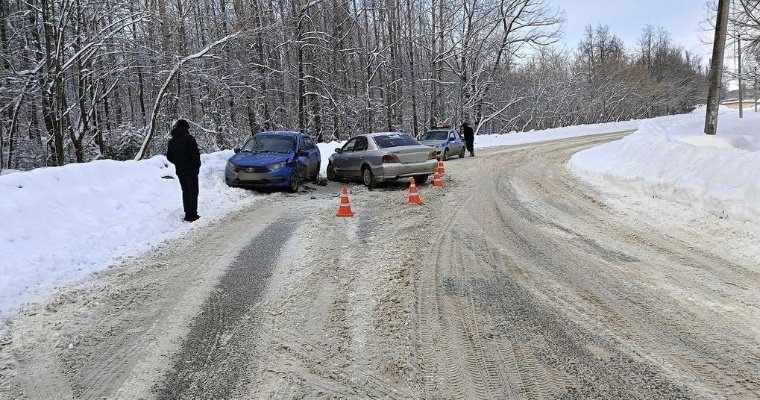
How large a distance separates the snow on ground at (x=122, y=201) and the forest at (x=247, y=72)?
6.48 metres

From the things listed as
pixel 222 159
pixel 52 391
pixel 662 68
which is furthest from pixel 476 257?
pixel 662 68

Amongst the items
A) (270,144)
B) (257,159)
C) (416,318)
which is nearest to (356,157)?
(270,144)

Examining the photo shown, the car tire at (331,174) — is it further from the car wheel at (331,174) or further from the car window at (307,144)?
the car window at (307,144)

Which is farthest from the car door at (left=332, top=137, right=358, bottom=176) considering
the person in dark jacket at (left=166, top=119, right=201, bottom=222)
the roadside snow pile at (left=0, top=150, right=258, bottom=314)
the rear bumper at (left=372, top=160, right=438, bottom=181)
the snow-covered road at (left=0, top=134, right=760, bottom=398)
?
the snow-covered road at (left=0, top=134, right=760, bottom=398)

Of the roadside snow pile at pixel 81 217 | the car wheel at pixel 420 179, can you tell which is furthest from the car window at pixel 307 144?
the car wheel at pixel 420 179

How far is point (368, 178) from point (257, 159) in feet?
10.1

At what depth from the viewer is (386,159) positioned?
13031 mm

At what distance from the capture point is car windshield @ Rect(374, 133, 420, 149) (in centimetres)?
1359

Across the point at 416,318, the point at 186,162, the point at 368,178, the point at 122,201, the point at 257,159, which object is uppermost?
the point at 186,162

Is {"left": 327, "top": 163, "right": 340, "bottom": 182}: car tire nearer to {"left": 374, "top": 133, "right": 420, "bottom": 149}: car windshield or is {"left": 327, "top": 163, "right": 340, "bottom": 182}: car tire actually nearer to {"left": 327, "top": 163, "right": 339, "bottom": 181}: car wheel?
{"left": 327, "top": 163, "right": 339, "bottom": 181}: car wheel

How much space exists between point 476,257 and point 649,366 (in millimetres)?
2927

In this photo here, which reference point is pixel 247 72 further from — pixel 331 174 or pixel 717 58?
pixel 717 58

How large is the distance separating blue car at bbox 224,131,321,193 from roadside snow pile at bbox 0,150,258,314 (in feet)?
1.98

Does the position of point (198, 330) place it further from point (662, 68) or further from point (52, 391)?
point (662, 68)
